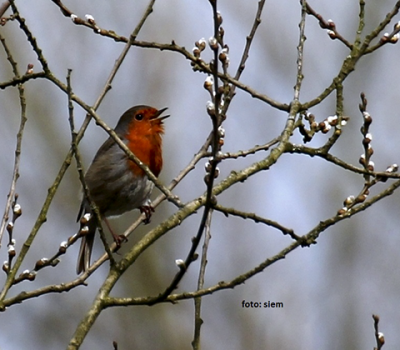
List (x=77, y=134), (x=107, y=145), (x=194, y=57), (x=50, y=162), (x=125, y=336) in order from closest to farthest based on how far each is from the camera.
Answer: (x=77, y=134) < (x=194, y=57) < (x=107, y=145) < (x=125, y=336) < (x=50, y=162)

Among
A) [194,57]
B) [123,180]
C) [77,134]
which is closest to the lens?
[77,134]

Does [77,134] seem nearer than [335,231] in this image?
Yes

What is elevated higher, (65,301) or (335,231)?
(335,231)

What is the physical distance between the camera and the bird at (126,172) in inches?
259

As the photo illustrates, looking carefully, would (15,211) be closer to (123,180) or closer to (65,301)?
(123,180)

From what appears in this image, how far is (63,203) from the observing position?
1068 cm

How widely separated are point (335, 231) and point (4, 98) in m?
5.25

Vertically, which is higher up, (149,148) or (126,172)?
(149,148)

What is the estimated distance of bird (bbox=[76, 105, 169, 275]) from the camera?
259 inches

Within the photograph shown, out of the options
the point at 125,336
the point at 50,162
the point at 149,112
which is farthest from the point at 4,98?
the point at 149,112

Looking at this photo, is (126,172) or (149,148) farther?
(149,148)

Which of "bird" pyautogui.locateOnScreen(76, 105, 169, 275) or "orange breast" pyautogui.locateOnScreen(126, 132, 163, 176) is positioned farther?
"orange breast" pyautogui.locateOnScreen(126, 132, 163, 176)

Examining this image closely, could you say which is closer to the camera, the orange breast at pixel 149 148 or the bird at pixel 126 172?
the bird at pixel 126 172

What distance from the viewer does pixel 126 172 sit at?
6.62 m
